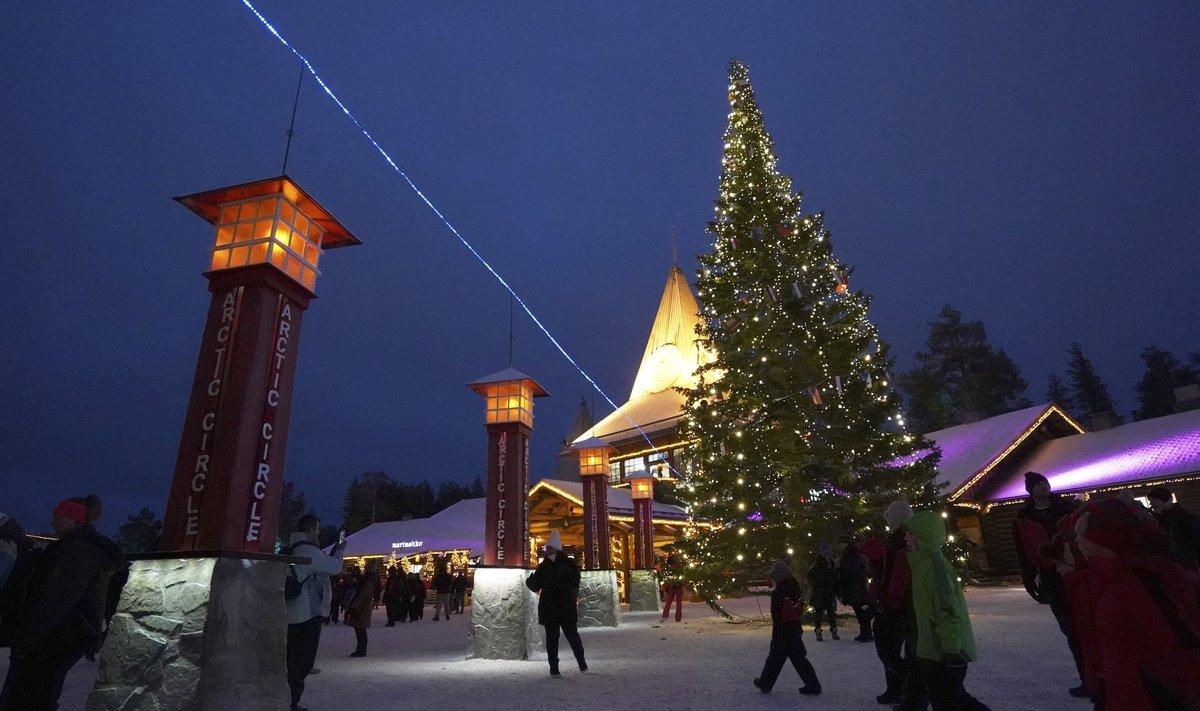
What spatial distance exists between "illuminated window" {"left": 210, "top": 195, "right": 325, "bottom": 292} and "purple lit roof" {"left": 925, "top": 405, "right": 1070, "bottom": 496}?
66.7ft

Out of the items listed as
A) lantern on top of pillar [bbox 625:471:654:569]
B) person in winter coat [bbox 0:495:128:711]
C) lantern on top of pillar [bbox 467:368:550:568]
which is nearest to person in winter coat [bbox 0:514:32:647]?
person in winter coat [bbox 0:495:128:711]

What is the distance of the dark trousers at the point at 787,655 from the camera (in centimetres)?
610

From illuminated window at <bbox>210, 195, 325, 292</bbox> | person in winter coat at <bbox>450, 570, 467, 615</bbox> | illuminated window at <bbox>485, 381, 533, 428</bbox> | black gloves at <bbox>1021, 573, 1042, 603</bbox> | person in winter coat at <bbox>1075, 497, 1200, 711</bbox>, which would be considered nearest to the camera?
person in winter coat at <bbox>1075, 497, 1200, 711</bbox>

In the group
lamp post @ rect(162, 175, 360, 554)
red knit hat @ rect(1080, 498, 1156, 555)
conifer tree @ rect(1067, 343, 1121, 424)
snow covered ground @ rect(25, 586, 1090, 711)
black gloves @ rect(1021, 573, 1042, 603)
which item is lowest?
snow covered ground @ rect(25, 586, 1090, 711)

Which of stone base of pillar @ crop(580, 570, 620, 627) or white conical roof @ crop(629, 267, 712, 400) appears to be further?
white conical roof @ crop(629, 267, 712, 400)

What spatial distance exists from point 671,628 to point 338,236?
10.9 m

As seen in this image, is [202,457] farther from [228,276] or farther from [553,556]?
[553,556]

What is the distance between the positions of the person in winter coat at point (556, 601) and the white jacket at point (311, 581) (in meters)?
2.49

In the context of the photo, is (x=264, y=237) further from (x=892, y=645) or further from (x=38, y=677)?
(x=892, y=645)

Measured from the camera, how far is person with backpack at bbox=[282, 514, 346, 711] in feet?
19.3

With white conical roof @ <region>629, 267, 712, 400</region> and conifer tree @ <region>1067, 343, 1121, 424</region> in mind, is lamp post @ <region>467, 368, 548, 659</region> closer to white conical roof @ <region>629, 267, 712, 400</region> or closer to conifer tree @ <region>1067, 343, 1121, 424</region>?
white conical roof @ <region>629, 267, 712, 400</region>

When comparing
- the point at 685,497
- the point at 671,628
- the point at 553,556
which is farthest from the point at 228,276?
the point at 671,628

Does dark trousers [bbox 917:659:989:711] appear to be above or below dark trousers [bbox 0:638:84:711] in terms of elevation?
below

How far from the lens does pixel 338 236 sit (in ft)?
23.5
